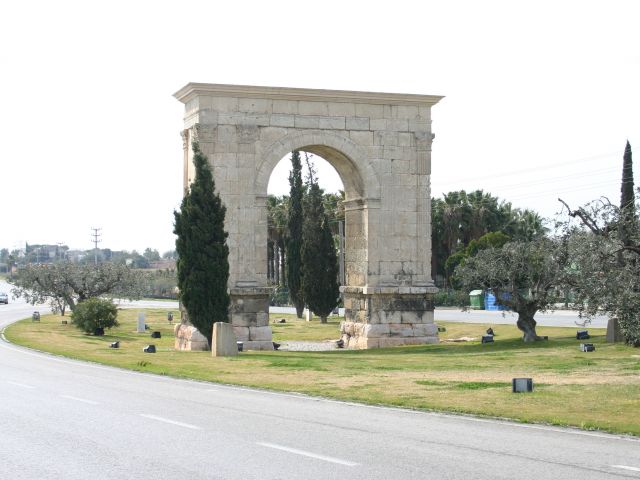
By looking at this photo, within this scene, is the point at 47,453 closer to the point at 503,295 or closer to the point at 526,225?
the point at 503,295

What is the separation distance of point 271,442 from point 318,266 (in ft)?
142

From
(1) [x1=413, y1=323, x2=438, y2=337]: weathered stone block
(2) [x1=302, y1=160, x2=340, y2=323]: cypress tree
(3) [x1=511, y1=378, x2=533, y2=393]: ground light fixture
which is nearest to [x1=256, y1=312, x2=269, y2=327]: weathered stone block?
(1) [x1=413, y1=323, x2=438, y2=337]: weathered stone block

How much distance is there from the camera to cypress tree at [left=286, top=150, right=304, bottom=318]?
194 ft

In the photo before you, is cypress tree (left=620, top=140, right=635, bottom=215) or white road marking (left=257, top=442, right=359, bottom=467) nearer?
white road marking (left=257, top=442, right=359, bottom=467)

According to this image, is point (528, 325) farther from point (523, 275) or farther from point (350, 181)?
point (350, 181)

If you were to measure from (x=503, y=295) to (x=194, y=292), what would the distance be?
32.3ft

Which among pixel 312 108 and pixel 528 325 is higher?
pixel 312 108

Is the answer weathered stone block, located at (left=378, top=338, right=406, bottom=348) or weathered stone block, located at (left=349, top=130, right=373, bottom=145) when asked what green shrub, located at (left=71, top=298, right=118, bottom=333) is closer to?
weathered stone block, located at (left=378, top=338, right=406, bottom=348)

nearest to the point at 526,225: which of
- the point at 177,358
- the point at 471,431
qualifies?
the point at 177,358

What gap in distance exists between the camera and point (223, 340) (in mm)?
29125

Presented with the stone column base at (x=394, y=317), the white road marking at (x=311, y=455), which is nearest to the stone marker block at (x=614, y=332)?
the stone column base at (x=394, y=317)

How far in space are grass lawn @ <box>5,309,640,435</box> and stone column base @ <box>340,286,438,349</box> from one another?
125cm

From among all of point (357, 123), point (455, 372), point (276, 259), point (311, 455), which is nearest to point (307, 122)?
point (357, 123)

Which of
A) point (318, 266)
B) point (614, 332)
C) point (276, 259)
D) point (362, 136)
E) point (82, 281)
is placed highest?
point (362, 136)
